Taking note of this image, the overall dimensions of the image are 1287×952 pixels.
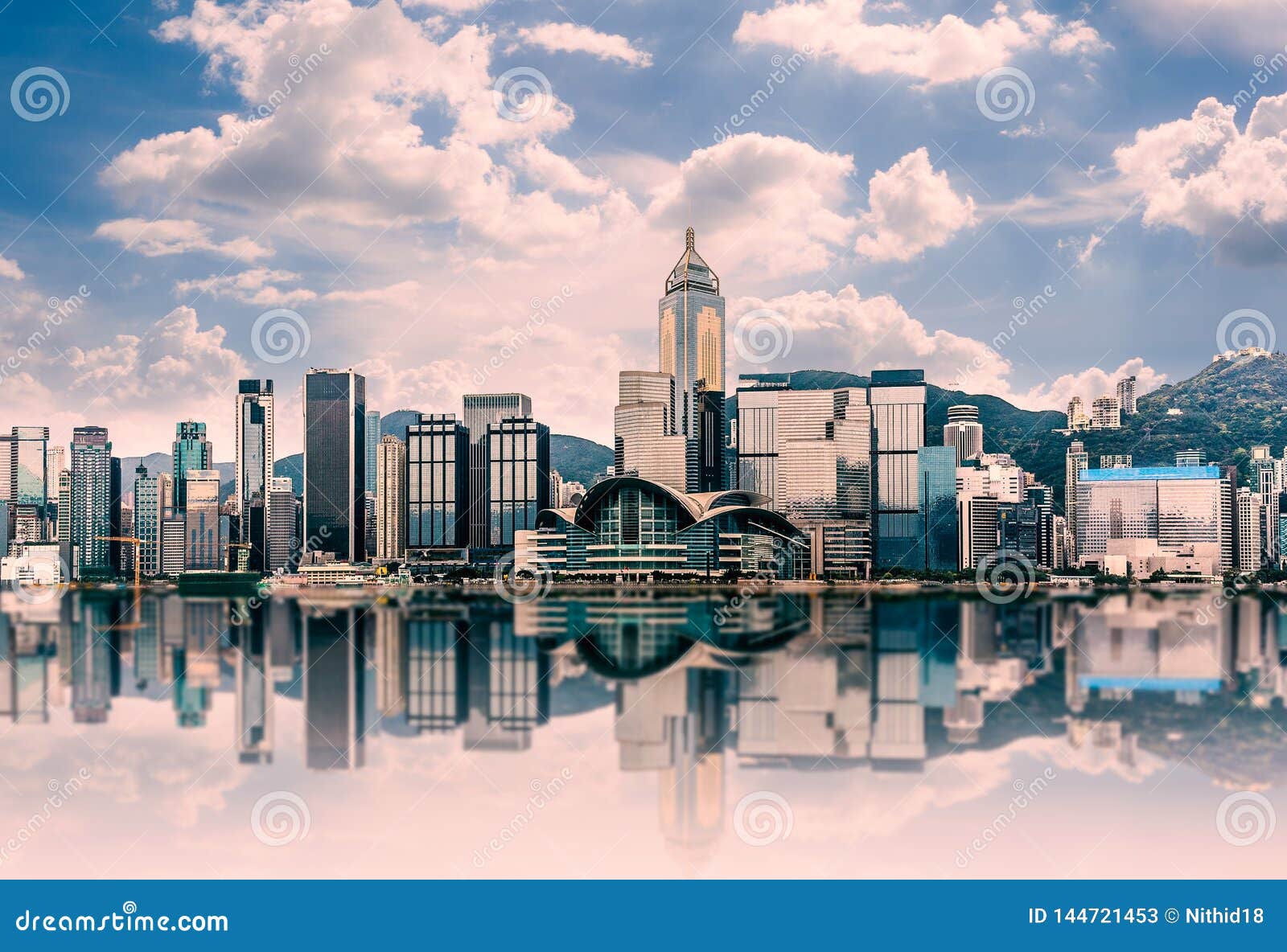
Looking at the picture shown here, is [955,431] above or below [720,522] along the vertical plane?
above

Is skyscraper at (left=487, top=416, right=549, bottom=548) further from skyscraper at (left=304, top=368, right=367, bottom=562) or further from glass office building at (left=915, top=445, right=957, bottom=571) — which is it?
glass office building at (left=915, top=445, right=957, bottom=571)

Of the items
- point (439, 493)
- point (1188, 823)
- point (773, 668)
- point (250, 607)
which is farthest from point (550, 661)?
point (439, 493)

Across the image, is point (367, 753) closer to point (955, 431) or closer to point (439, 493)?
point (439, 493)

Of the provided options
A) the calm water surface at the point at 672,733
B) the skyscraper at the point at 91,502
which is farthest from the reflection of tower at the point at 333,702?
the skyscraper at the point at 91,502

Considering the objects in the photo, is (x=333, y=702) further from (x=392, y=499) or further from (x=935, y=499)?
(x=935, y=499)

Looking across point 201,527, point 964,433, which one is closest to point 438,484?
point 201,527

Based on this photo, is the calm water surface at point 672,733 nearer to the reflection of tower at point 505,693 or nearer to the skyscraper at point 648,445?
the reflection of tower at point 505,693
